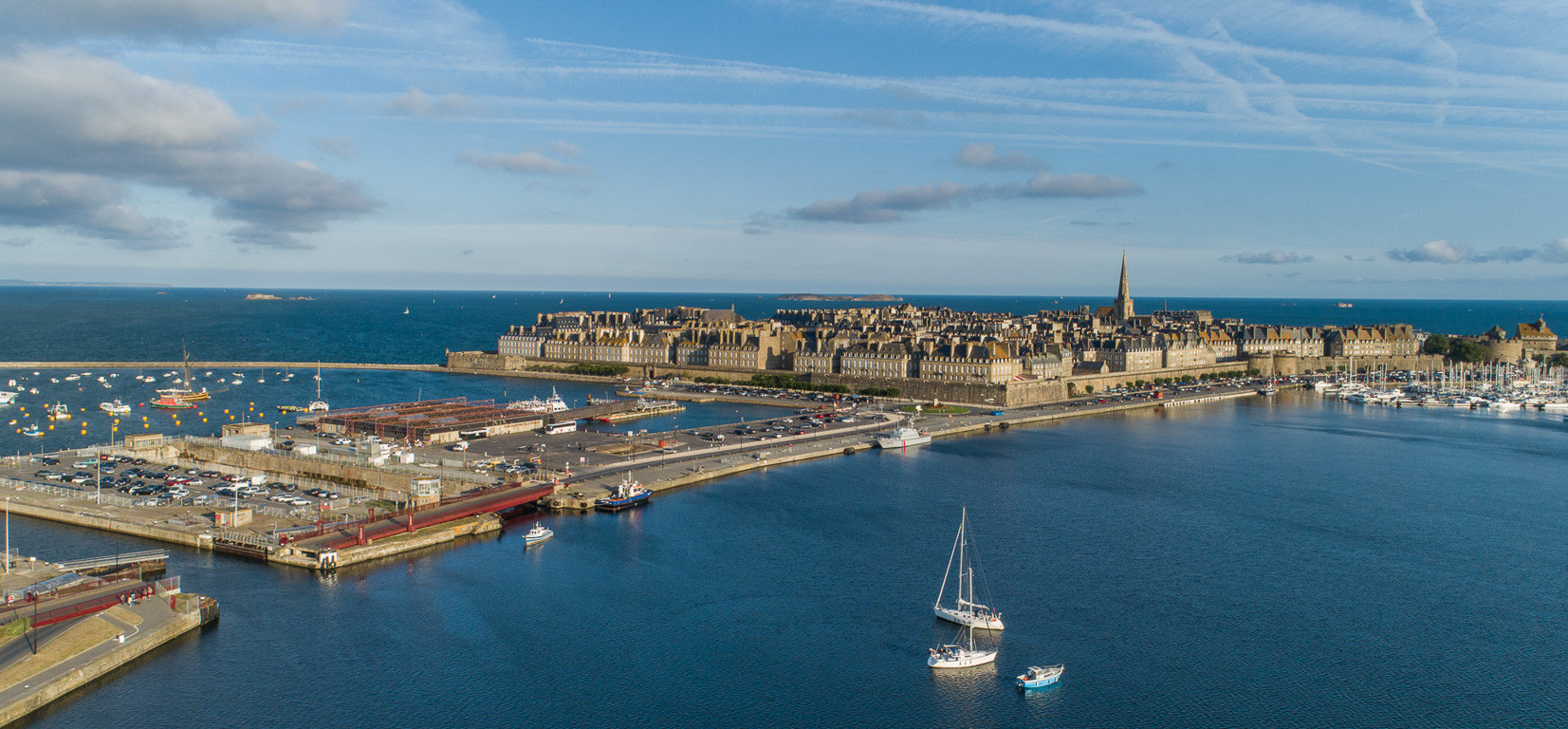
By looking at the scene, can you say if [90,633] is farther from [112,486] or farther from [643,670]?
[112,486]

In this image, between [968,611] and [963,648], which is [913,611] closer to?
[968,611]

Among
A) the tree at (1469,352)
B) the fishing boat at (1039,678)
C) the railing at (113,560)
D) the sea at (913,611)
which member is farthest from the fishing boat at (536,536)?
the tree at (1469,352)

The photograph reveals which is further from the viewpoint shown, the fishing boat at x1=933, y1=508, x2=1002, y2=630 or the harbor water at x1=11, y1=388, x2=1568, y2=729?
the fishing boat at x1=933, y1=508, x2=1002, y2=630

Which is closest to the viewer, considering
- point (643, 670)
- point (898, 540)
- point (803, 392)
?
point (643, 670)

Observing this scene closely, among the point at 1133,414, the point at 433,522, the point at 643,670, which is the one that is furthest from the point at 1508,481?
the point at 433,522

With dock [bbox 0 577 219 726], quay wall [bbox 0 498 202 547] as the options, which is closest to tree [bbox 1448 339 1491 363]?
quay wall [bbox 0 498 202 547]

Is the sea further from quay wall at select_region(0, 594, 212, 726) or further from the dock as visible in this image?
the dock

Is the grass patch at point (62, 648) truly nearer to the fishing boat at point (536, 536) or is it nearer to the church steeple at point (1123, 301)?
the fishing boat at point (536, 536)
